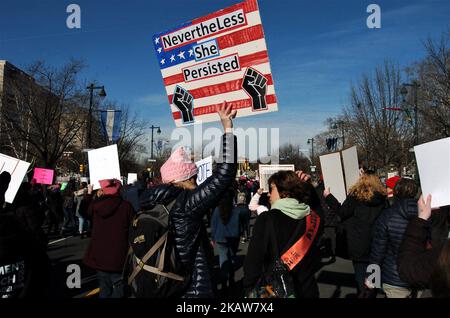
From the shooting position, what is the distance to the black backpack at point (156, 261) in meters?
2.96

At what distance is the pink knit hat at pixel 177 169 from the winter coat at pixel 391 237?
2.04 metres

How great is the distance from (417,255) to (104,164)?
3.88 metres

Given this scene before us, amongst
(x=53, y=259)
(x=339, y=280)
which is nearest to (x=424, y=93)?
(x=339, y=280)

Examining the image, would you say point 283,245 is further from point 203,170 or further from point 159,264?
point 203,170

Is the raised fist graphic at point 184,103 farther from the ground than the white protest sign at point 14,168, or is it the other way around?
the raised fist graphic at point 184,103

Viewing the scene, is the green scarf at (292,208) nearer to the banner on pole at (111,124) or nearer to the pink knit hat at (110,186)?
the pink knit hat at (110,186)

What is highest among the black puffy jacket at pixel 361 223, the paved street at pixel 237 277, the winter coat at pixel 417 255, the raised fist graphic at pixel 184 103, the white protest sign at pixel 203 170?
the raised fist graphic at pixel 184 103

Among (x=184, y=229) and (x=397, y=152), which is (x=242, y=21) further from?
(x=397, y=152)

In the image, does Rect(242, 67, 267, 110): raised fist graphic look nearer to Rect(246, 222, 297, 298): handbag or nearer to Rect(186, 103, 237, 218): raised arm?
Rect(186, 103, 237, 218): raised arm

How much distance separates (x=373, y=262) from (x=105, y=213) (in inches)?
119

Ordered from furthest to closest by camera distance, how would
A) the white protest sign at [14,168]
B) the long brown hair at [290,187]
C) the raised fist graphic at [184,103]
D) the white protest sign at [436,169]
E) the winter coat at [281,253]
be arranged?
the white protest sign at [14,168] < the raised fist graphic at [184,103] < the long brown hair at [290,187] < the winter coat at [281,253] < the white protest sign at [436,169]

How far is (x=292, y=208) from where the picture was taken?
335 centimetres

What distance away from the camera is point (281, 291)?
10.2 feet

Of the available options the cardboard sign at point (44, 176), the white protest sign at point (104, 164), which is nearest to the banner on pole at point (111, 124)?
the cardboard sign at point (44, 176)
